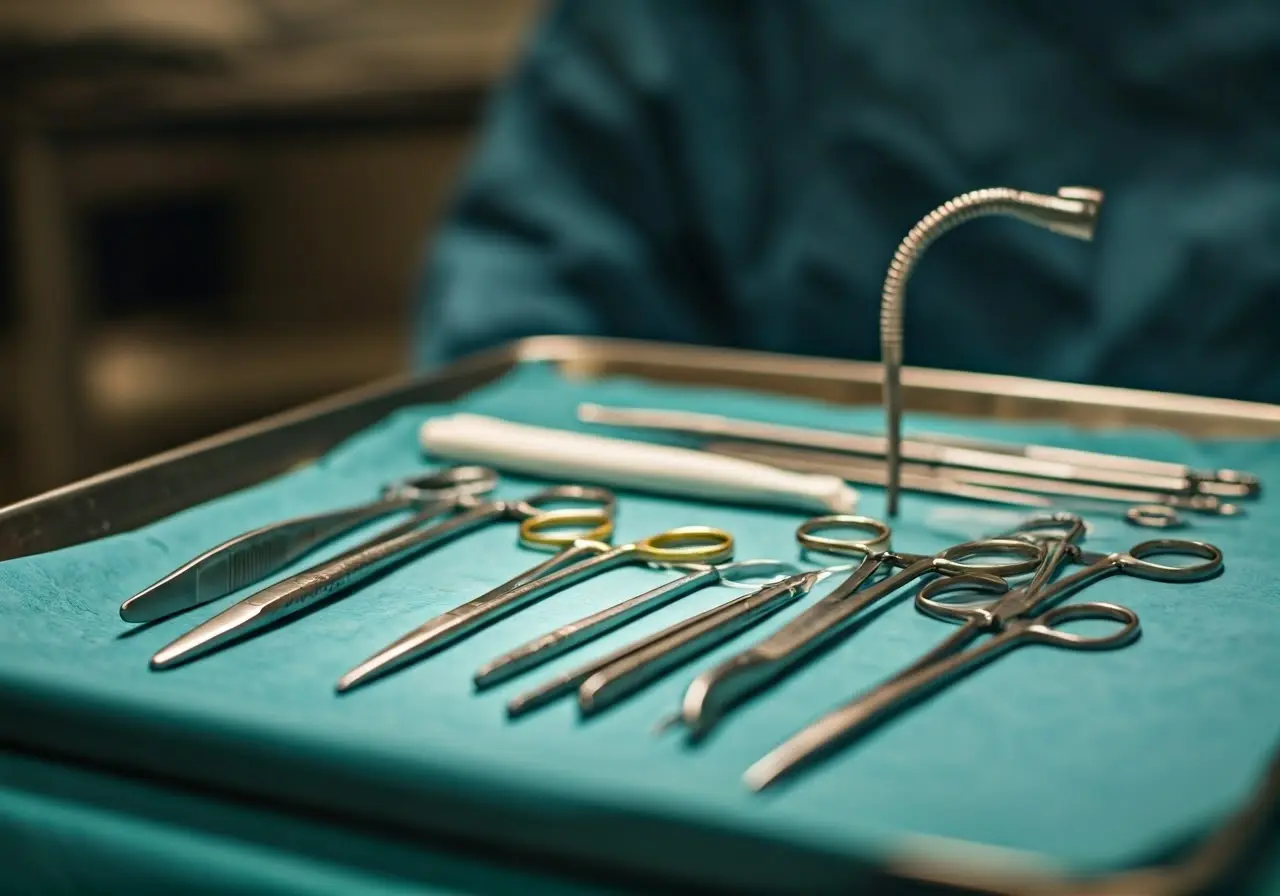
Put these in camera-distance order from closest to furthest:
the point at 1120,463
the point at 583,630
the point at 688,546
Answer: the point at 583,630 < the point at 688,546 < the point at 1120,463

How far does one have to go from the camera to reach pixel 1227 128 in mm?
1020

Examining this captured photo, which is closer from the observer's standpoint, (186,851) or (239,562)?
(186,851)

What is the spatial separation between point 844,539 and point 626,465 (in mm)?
120

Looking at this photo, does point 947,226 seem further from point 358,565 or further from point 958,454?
point 358,565

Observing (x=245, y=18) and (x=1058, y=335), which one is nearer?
(x=1058, y=335)

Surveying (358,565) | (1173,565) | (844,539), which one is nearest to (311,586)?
(358,565)

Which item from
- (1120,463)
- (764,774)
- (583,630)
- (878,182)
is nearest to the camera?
(764,774)

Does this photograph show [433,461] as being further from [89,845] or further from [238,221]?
[238,221]

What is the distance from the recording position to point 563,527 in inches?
25.5

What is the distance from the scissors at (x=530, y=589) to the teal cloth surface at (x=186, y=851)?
2.3 inches

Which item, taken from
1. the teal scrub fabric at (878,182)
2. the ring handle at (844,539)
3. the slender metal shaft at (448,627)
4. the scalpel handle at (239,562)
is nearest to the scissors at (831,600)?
the ring handle at (844,539)

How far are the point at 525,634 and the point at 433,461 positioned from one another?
26cm

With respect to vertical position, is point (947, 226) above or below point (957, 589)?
above

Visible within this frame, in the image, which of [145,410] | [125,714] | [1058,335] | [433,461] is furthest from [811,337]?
[145,410]
